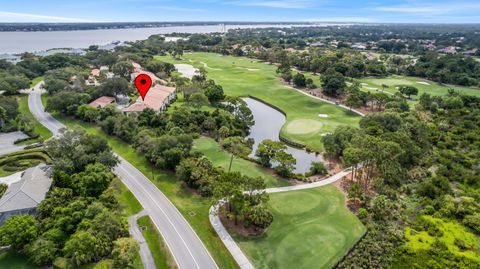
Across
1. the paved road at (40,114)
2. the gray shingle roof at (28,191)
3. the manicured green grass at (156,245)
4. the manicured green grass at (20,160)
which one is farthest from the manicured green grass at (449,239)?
the paved road at (40,114)

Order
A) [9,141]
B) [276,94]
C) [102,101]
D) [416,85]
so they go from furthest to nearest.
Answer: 1. [416,85]
2. [276,94]
3. [102,101]
4. [9,141]

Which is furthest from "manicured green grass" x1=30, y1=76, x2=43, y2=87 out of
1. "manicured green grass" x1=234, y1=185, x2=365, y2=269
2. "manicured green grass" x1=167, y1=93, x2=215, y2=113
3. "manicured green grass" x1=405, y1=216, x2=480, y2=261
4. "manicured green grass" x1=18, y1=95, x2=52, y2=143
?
"manicured green grass" x1=405, y1=216, x2=480, y2=261

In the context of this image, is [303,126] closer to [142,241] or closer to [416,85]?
[142,241]

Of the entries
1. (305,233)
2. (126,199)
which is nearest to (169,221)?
(126,199)

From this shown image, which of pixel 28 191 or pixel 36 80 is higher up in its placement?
pixel 36 80

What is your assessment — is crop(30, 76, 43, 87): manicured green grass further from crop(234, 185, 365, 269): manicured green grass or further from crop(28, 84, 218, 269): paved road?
crop(234, 185, 365, 269): manicured green grass
